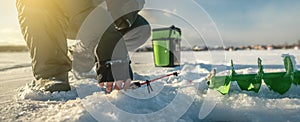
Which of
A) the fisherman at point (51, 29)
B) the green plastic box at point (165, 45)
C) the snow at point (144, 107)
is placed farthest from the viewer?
the green plastic box at point (165, 45)

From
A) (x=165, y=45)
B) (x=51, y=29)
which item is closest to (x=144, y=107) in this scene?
(x=51, y=29)

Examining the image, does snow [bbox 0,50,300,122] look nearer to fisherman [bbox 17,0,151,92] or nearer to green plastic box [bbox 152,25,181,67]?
fisherman [bbox 17,0,151,92]

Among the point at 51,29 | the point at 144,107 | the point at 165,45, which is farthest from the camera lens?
the point at 165,45

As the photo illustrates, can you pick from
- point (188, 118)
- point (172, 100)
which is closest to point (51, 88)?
point (172, 100)

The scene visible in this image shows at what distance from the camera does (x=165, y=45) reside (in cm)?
619

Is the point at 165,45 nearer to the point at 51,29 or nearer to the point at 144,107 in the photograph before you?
the point at 51,29

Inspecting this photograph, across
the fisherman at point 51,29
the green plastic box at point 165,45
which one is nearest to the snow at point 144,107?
the fisherman at point 51,29

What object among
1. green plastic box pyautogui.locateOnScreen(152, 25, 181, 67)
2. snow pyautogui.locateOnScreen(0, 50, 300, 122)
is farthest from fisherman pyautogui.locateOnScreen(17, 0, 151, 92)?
green plastic box pyautogui.locateOnScreen(152, 25, 181, 67)

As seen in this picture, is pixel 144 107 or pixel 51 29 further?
pixel 51 29

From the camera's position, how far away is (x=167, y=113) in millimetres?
1048

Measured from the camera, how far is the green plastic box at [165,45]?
594cm

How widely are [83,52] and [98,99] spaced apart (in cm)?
162

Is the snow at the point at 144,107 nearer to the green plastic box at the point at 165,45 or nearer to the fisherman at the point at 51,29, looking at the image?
the fisherman at the point at 51,29

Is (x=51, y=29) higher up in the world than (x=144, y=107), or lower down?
higher up
